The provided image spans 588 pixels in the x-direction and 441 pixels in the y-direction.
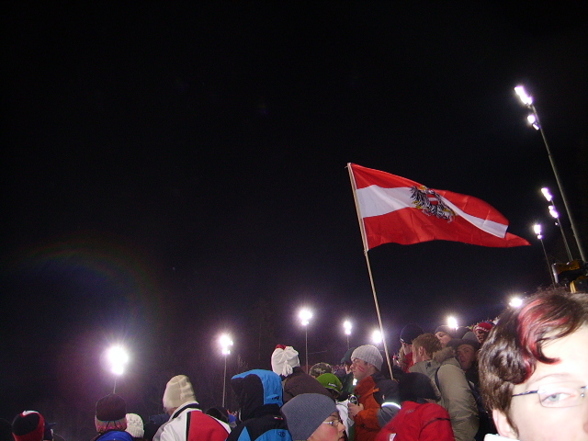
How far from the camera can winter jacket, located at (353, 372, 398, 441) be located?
4.49 meters

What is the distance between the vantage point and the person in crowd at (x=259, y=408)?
3562 mm

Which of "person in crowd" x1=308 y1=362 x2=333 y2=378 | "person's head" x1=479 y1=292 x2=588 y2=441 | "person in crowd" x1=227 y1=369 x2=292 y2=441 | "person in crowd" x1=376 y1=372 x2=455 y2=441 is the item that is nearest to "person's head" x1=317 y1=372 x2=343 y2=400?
"person in crowd" x1=308 y1=362 x2=333 y2=378

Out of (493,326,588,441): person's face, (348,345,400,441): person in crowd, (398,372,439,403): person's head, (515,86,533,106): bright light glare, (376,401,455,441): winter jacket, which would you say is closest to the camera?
(493,326,588,441): person's face

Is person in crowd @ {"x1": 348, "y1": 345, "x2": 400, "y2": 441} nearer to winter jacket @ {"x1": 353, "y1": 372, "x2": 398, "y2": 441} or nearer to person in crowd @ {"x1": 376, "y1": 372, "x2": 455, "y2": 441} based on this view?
winter jacket @ {"x1": 353, "y1": 372, "x2": 398, "y2": 441}

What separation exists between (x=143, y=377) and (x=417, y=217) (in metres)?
23.2

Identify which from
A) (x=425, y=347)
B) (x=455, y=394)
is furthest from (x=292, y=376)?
(x=455, y=394)

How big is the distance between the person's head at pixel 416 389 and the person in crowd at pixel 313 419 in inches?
28.8

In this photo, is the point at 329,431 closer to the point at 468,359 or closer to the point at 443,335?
the point at 468,359

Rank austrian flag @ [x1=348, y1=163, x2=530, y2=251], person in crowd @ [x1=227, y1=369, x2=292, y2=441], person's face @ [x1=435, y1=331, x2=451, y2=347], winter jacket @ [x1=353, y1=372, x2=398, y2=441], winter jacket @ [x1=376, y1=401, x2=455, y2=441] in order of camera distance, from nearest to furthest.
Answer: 1. winter jacket @ [x1=376, y1=401, x2=455, y2=441]
2. person in crowd @ [x1=227, y1=369, x2=292, y2=441]
3. winter jacket @ [x1=353, y1=372, x2=398, y2=441]
4. person's face @ [x1=435, y1=331, x2=451, y2=347]
5. austrian flag @ [x1=348, y1=163, x2=530, y2=251]

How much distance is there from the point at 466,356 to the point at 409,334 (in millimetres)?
833

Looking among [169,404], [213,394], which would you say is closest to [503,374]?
[169,404]

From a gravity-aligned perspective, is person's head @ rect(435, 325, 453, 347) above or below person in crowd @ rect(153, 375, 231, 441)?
above

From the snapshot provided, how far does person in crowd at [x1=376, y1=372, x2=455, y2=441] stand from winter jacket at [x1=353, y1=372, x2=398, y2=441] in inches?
22.4

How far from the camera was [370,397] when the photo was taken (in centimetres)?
488
